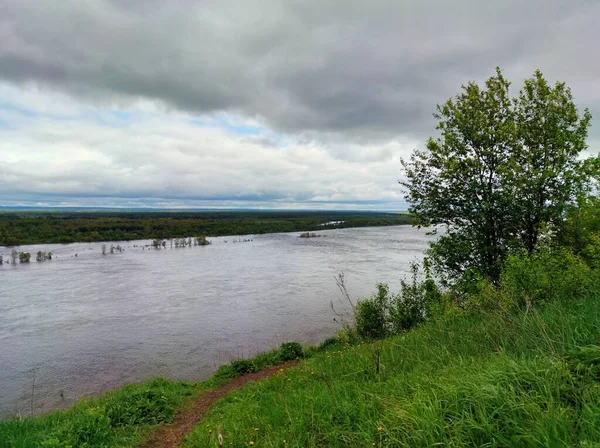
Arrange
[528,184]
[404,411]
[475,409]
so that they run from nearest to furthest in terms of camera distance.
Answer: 1. [475,409]
2. [404,411]
3. [528,184]

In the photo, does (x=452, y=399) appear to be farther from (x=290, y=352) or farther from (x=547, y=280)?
(x=290, y=352)

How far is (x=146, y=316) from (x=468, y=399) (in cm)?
2628

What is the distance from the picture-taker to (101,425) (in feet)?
22.2

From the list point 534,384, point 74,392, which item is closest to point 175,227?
point 74,392

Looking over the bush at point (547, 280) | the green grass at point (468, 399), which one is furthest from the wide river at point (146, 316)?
the bush at point (547, 280)

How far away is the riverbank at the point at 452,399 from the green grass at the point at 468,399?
0.04 feet

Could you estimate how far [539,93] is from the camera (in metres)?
13.4

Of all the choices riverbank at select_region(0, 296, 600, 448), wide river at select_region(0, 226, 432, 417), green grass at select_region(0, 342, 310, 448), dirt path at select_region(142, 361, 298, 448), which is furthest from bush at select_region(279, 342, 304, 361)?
riverbank at select_region(0, 296, 600, 448)

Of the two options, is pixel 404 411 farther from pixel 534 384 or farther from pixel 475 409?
pixel 534 384

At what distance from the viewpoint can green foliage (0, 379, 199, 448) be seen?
5.90 m

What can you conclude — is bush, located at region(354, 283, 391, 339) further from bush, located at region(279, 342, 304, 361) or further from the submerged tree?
the submerged tree

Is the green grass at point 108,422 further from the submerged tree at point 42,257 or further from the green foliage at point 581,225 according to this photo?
the submerged tree at point 42,257

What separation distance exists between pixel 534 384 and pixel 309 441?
246cm

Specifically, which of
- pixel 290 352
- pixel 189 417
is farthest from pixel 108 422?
pixel 290 352
